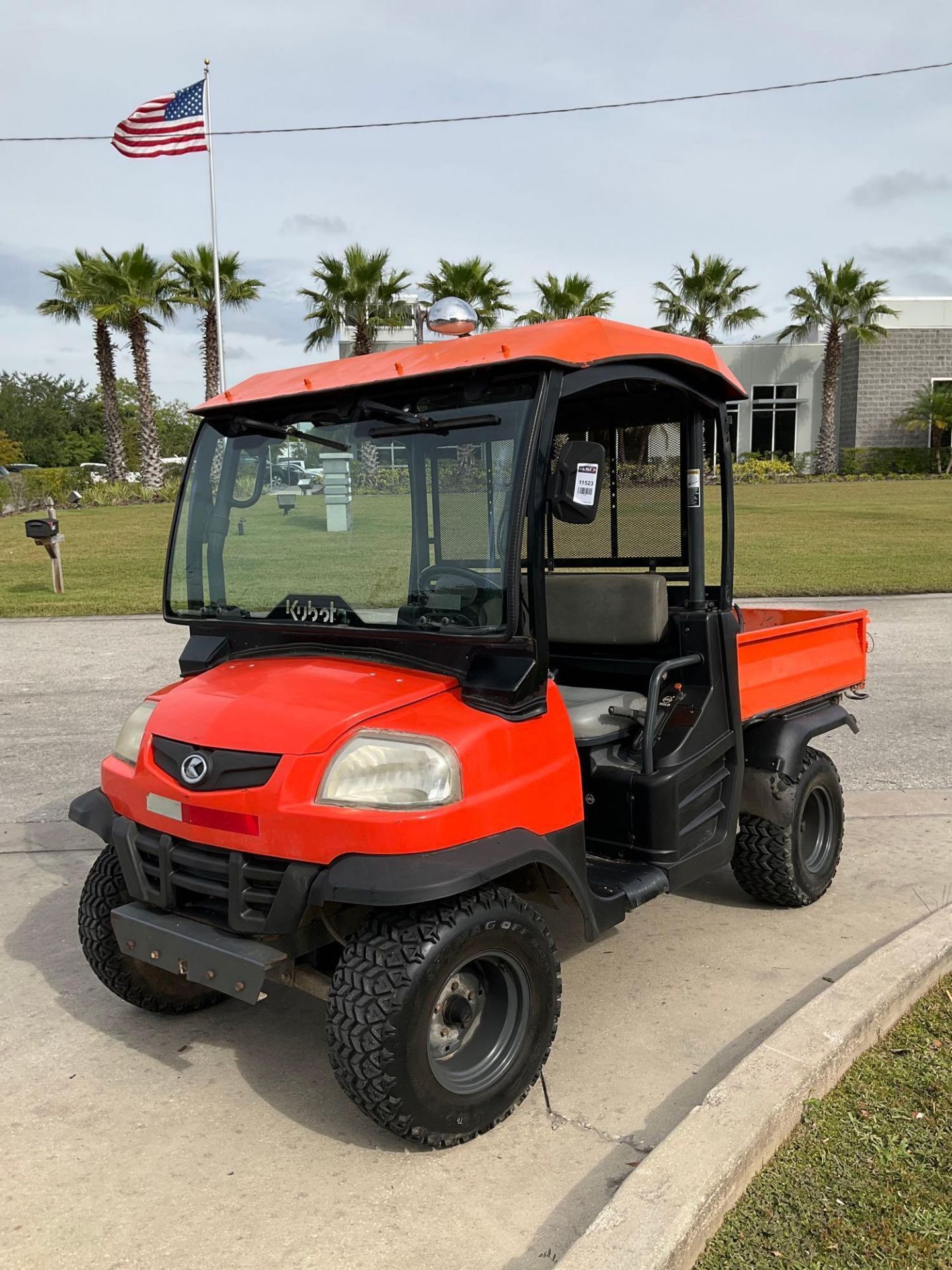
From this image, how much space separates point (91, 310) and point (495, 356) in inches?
1382

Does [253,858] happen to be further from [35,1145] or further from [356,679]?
[35,1145]

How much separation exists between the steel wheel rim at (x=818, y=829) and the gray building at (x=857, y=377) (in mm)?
43524

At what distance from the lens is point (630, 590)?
12.8 ft

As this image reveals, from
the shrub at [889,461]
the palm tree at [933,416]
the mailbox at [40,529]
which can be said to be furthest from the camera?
the shrub at [889,461]

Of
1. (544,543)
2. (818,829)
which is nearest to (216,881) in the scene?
(544,543)

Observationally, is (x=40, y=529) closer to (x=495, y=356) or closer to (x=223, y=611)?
(x=223, y=611)

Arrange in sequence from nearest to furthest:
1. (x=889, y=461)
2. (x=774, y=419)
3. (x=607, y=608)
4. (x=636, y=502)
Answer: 1. (x=607, y=608)
2. (x=636, y=502)
3. (x=889, y=461)
4. (x=774, y=419)

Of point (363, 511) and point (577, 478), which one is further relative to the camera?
point (363, 511)

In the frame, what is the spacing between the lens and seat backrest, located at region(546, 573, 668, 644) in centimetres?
389

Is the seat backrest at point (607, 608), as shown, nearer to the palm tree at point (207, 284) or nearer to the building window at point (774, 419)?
the palm tree at point (207, 284)

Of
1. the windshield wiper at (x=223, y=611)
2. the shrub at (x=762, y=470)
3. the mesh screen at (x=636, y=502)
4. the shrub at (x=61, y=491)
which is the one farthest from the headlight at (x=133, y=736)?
the shrub at (x=762, y=470)

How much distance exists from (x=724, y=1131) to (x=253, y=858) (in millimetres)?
1363

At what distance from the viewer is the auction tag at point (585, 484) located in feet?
9.62

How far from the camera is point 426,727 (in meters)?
2.81
